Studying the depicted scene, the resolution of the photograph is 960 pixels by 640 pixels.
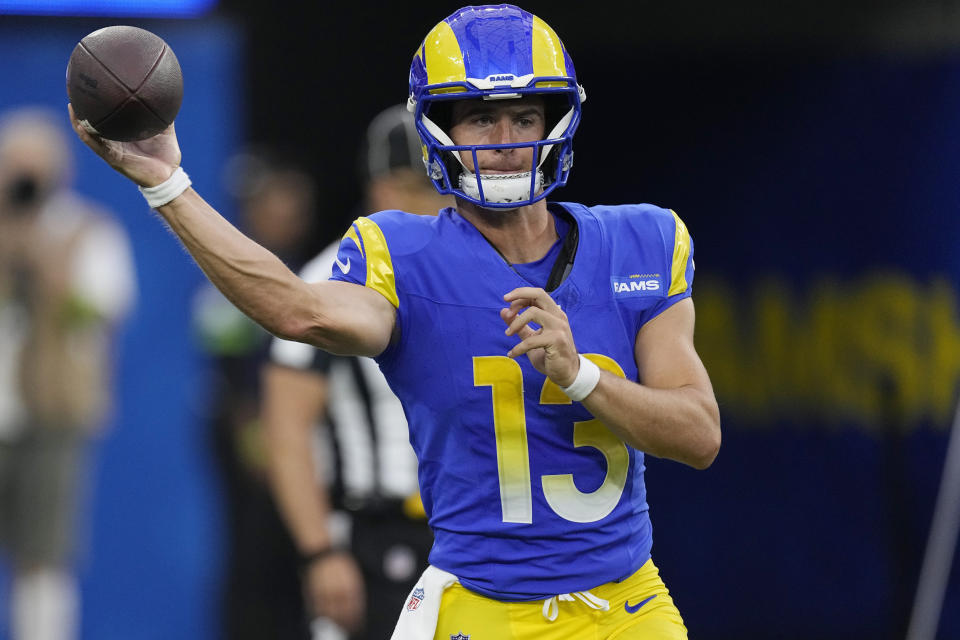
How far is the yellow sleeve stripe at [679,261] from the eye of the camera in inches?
120

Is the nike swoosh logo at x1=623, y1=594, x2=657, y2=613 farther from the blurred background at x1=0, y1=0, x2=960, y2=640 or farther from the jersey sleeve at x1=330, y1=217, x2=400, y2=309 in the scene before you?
the blurred background at x1=0, y1=0, x2=960, y2=640

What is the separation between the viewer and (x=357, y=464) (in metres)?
4.49

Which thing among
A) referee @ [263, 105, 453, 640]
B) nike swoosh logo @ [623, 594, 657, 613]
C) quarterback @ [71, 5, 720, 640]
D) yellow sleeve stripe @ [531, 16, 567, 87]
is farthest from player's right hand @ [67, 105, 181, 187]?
referee @ [263, 105, 453, 640]

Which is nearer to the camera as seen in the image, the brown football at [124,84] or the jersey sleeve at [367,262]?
the brown football at [124,84]

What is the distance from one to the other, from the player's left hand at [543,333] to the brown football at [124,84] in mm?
711

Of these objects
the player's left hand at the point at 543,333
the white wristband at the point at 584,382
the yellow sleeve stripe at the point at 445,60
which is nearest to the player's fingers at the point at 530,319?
the player's left hand at the point at 543,333

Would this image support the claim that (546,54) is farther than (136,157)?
Yes

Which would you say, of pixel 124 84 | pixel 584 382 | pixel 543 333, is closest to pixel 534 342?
pixel 543 333

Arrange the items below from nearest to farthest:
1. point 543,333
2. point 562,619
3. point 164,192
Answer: point 164,192 < point 543,333 < point 562,619

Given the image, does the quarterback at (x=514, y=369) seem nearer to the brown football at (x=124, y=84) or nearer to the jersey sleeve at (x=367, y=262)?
the jersey sleeve at (x=367, y=262)

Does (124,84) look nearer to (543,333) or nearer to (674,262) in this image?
(543,333)

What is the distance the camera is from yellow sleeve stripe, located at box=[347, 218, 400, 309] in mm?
2857

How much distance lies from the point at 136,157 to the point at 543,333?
787mm

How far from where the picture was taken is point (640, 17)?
7.02 metres
